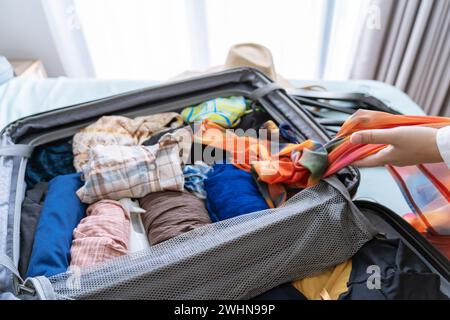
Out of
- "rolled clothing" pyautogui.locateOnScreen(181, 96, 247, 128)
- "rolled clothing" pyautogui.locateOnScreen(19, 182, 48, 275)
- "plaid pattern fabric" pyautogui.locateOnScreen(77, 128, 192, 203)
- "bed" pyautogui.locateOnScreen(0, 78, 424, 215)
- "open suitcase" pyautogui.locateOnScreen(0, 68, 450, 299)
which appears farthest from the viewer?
"bed" pyautogui.locateOnScreen(0, 78, 424, 215)

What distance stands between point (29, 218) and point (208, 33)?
4.73 feet

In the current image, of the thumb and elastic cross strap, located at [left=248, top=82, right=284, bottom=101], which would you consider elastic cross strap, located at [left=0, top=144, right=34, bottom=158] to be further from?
the thumb

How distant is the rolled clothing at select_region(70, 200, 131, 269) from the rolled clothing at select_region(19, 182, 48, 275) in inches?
3.5

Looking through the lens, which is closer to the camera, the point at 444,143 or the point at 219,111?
the point at 444,143

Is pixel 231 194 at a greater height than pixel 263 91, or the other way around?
pixel 263 91

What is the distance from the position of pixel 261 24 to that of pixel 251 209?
1.38m

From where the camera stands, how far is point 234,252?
0.63 metres

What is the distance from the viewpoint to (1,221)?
674 millimetres

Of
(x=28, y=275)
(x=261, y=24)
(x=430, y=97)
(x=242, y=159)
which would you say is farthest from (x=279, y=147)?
(x=430, y=97)

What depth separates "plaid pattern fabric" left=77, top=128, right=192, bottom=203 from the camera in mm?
797

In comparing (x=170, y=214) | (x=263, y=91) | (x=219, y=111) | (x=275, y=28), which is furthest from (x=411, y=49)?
(x=170, y=214)

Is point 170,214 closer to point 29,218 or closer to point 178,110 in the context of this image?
point 29,218

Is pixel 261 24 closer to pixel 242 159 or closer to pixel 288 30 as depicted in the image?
pixel 288 30

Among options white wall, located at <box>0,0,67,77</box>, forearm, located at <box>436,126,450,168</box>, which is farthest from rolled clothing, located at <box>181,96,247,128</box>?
white wall, located at <box>0,0,67,77</box>
